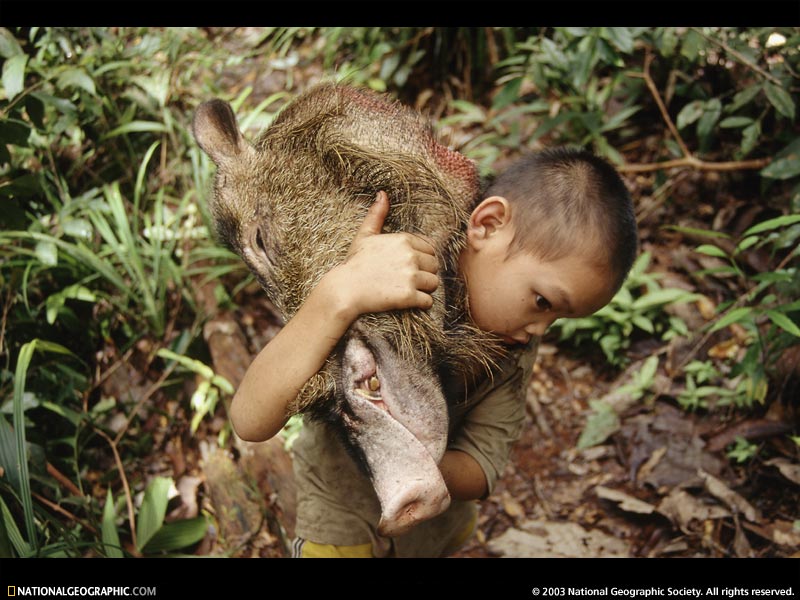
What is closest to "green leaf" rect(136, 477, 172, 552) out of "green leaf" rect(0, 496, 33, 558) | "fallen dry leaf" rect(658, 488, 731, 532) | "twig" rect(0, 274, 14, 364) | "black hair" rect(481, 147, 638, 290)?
"green leaf" rect(0, 496, 33, 558)

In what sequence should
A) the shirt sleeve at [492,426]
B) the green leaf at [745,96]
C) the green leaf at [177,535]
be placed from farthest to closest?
the green leaf at [745,96], the green leaf at [177,535], the shirt sleeve at [492,426]

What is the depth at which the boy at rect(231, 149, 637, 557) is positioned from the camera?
5.24 feet

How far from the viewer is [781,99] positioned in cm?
328

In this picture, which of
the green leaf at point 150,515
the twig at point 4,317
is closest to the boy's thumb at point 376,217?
the green leaf at point 150,515

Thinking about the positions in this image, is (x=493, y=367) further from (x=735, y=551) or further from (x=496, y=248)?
(x=735, y=551)

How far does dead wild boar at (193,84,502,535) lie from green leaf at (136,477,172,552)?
1.39 meters

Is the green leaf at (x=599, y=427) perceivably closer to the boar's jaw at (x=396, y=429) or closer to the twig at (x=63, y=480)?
the boar's jaw at (x=396, y=429)

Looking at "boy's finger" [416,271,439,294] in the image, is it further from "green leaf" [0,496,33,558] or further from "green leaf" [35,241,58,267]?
"green leaf" [35,241,58,267]

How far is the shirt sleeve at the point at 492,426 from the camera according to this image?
2105 millimetres

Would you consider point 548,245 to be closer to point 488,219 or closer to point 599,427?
point 488,219

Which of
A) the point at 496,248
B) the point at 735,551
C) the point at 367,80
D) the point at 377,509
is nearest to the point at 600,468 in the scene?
the point at 735,551

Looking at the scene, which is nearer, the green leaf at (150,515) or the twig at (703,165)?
the green leaf at (150,515)

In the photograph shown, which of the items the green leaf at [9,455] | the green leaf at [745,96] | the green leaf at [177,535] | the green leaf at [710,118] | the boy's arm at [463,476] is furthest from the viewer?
the green leaf at [710,118]

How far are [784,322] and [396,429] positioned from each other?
190 centimetres
